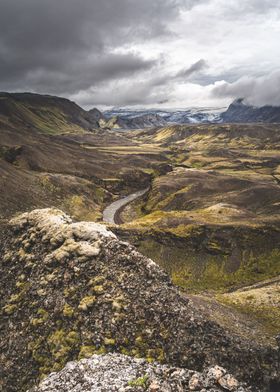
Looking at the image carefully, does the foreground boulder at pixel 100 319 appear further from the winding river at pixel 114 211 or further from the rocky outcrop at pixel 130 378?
the winding river at pixel 114 211

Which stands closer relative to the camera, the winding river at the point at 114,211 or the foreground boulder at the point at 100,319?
the foreground boulder at the point at 100,319

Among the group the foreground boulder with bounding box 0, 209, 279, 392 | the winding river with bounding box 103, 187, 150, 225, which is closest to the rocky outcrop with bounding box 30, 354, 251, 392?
the foreground boulder with bounding box 0, 209, 279, 392

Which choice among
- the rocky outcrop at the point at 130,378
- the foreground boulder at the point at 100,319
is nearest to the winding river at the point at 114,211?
the foreground boulder at the point at 100,319

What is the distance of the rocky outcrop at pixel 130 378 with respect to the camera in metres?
28.5

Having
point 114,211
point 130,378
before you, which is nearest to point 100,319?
point 130,378

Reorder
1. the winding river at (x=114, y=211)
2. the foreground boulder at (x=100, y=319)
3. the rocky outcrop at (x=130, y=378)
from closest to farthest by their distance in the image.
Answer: the rocky outcrop at (x=130, y=378) < the foreground boulder at (x=100, y=319) < the winding river at (x=114, y=211)

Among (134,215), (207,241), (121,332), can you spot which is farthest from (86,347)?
(134,215)

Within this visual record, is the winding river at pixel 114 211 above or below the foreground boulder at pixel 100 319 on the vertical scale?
below

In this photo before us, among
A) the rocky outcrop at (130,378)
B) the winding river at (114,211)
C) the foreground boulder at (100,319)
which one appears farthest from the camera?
the winding river at (114,211)

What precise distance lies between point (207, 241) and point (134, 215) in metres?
63.4

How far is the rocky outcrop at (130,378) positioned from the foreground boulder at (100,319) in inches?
73.7

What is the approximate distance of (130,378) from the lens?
29.6 meters

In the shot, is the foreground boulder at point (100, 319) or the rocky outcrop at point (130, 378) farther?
the foreground boulder at point (100, 319)

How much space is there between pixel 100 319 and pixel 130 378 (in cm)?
885
